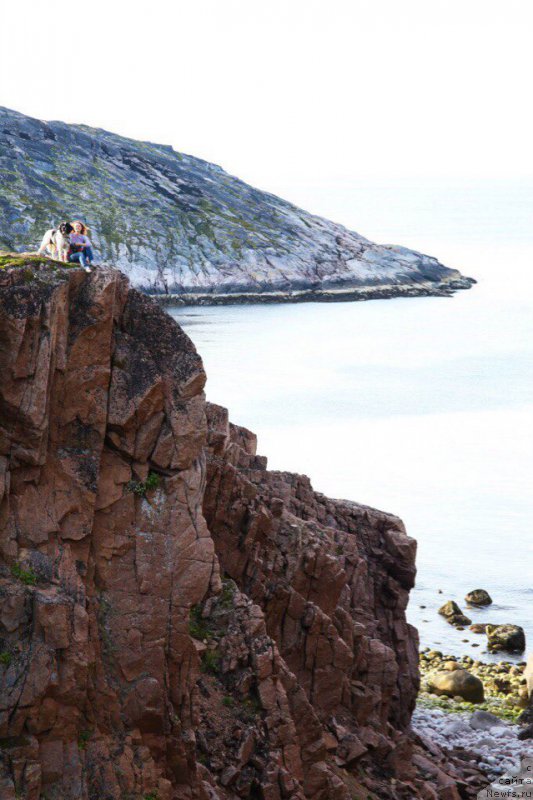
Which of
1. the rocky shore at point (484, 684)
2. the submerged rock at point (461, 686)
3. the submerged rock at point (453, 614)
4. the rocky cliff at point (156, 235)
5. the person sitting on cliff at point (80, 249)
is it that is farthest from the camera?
the rocky cliff at point (156, 235)

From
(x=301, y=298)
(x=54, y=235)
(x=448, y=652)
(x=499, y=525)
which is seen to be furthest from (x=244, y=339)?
(x=54, y=235)

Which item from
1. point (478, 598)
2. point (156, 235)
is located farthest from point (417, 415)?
point (156, 235)

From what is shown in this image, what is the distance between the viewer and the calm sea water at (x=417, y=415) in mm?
69812

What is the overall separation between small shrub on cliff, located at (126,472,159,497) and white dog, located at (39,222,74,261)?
5939 millimetres

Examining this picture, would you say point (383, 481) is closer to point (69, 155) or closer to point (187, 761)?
point (187, 761)

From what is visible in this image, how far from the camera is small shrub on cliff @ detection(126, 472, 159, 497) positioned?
81.2 feet

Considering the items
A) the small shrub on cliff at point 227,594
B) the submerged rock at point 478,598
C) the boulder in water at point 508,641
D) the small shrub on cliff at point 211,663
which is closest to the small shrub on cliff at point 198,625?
the small shrub on cliff at point 211,663

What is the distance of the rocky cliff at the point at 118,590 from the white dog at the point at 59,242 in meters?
3.37

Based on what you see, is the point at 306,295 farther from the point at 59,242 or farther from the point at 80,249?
the point at 80,249

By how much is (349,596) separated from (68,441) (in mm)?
18904

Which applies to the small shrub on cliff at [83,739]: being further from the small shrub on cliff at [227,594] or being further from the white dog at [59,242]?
the white dog at [59,242]

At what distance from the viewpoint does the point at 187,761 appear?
25047 millimetres

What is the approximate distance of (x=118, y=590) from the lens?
80.9 feet

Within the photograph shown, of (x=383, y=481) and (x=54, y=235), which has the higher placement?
(x=54, y=235)
